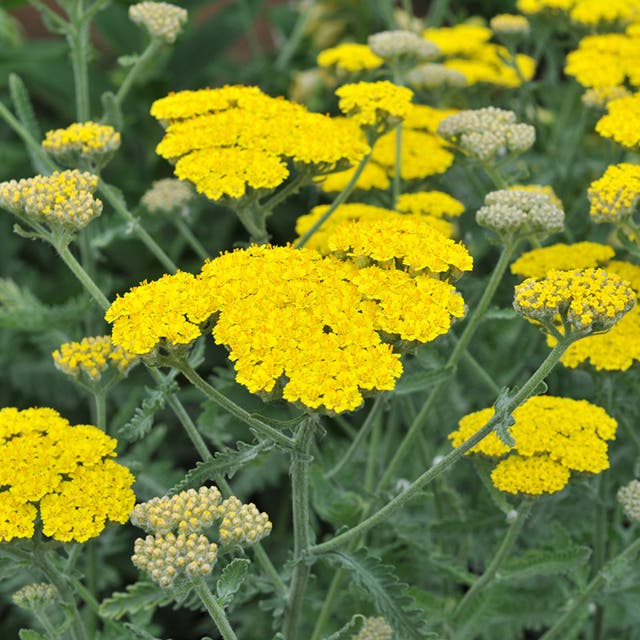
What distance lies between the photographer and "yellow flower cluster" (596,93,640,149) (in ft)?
8.70

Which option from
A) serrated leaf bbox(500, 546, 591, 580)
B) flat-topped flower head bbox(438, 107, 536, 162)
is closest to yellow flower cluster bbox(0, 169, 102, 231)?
flat-topped flower head bbox(438, 107, 536, 162)

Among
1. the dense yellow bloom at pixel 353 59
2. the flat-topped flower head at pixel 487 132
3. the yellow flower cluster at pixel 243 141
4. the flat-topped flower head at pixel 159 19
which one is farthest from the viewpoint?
the dense yellow bloom at pixel 353 59

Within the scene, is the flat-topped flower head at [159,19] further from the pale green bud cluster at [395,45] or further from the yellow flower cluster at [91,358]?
the yellow flower cluster at [91,358]

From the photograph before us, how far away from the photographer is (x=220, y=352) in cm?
430

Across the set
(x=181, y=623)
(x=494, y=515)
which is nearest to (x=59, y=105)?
(x=181, y=623)

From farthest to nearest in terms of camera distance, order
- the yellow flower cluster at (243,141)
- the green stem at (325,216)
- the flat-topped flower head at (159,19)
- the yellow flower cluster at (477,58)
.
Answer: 1. the yellow flower cluster at (477,58)
2. the flat-topped flower head at (159,19)
3. the green stem at (325,216)
4. the yellow flower cluster at (243,141)

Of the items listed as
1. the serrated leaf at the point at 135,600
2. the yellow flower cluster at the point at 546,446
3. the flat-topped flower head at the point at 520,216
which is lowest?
the serrated leaf at the point at 135,600

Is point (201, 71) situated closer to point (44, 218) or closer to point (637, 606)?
point (44, 218)

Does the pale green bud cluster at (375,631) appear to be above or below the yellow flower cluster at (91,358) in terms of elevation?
below

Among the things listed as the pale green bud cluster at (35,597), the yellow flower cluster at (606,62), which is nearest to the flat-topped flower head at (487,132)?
the yellow flower cluster at (606,62)

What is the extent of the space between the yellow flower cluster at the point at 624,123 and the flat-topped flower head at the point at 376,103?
0.53 m

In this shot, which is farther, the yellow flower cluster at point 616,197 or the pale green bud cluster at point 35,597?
the yellow flower cluster at point 616,197

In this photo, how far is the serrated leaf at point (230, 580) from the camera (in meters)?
1.83

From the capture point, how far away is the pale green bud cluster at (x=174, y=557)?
1757mm
